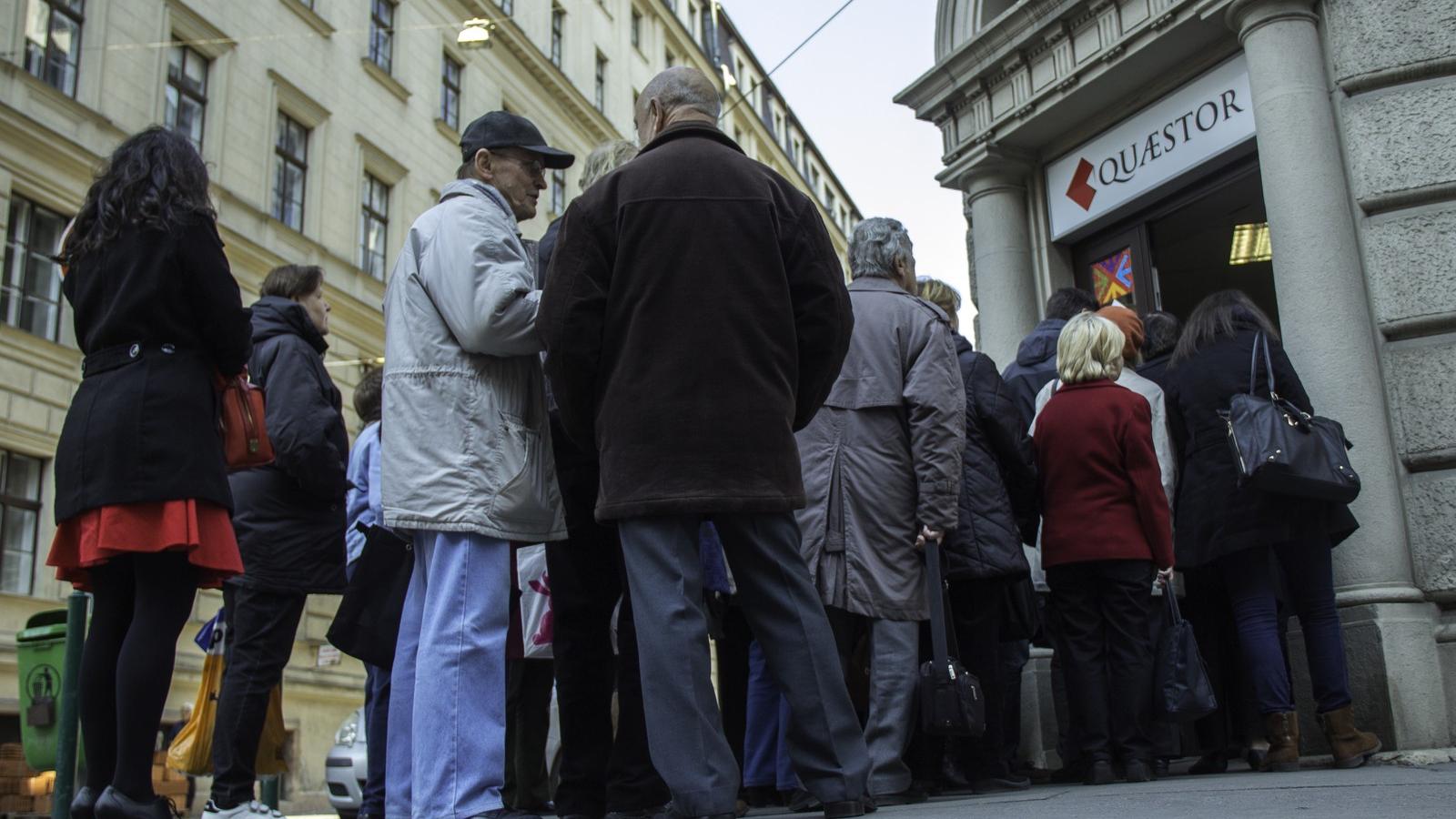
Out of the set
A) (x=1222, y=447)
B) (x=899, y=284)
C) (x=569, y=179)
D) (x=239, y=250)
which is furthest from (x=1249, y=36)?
(x=569, y=179)

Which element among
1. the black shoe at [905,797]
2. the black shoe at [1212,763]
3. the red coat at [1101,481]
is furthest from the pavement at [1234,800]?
the red coat at [1101,481]

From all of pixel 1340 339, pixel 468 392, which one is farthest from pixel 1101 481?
pixel 468 392

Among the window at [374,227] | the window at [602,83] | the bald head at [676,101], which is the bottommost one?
the bald head at [676,101]

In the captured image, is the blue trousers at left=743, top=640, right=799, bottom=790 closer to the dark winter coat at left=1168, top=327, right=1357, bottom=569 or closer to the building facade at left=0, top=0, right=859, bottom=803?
the dark winter coat at left=1168, top=327, right=1357, bottom=569

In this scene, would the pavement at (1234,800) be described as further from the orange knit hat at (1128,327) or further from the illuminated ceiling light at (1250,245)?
the illuminated ceiling light at (1250,245)

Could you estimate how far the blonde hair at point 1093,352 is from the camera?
18.0 feet

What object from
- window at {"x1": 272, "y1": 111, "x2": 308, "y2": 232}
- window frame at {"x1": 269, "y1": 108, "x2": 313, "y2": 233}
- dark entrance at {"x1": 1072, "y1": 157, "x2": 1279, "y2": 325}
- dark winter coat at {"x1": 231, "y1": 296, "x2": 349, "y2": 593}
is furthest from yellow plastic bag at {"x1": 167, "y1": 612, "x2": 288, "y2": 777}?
window at {"x1": 272, "y1": 111, "x2": 308, "y2": 232}

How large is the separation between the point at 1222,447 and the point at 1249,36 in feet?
8.20

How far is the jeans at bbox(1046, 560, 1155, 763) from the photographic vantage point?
514cm

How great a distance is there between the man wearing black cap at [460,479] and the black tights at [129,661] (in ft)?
2.07

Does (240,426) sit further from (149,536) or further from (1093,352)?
(1093,352)

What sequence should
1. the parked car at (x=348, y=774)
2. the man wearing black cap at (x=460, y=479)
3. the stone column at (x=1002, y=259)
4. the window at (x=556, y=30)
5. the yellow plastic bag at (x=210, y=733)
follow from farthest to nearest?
the window at (x=556, y=30) → the parked car at (x=348, y=774) → the stone column at (x=1002, y=259) → the yellow plastic bag at (x=210, y=733) → the man wearing black cap at (x=460, y=479)

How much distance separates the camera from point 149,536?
366cm

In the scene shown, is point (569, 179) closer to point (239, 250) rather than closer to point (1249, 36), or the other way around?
point (239, 250)
